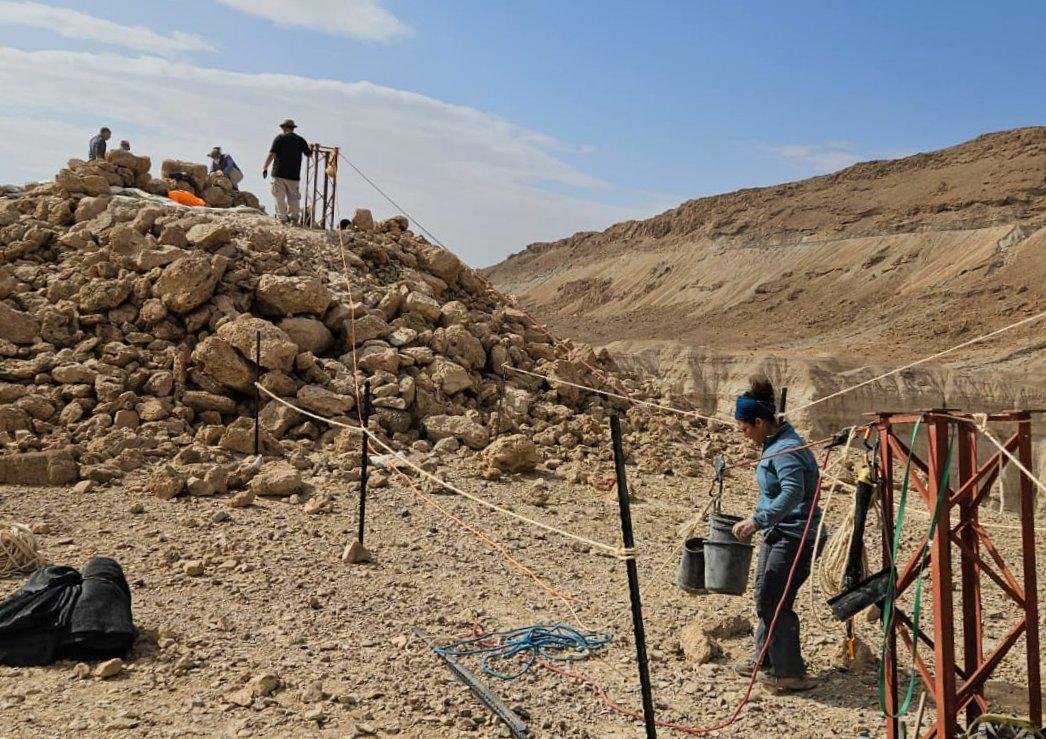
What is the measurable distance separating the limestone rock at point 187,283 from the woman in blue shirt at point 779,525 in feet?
26.8

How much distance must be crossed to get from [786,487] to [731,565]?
0.78 meters

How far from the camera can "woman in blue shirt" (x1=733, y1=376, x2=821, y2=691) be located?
14.4 feet

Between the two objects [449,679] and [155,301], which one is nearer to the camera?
[449,679]

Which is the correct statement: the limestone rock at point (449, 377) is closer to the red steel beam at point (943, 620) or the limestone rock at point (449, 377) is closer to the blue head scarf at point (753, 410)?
the blue head scarf at point (753, 410)

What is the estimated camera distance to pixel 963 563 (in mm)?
3918

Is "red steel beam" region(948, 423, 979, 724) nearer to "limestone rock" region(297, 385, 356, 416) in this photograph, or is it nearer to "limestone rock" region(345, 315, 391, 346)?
"limestone rock" region(297, 385, 356, 416)

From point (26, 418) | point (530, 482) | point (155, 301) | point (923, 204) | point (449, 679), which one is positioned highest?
point (923, 204)

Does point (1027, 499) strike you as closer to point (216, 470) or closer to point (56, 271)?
point (216, 470)

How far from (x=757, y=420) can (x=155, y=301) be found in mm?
8688

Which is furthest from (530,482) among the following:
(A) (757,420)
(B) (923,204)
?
(B) (923,204)

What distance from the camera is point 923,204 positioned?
33.2 metres

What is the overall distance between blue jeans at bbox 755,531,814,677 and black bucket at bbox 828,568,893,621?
0.48 meters

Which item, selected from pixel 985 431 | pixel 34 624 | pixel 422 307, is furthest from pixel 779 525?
pixel 422 307

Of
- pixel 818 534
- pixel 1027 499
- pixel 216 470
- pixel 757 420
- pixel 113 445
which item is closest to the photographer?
pixel 1027 499
